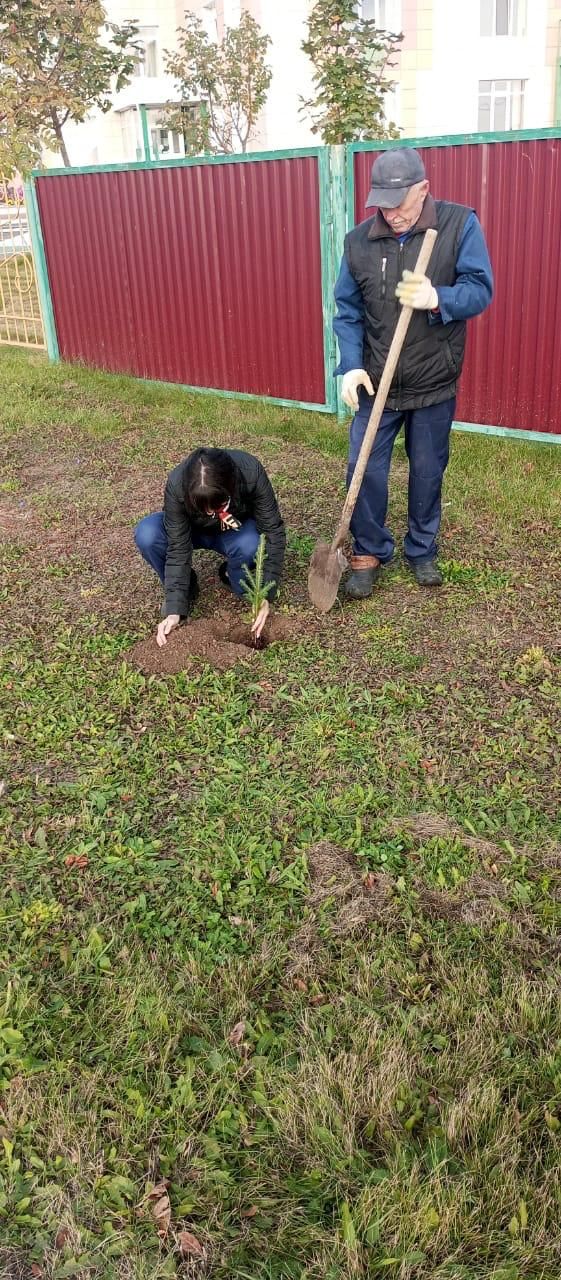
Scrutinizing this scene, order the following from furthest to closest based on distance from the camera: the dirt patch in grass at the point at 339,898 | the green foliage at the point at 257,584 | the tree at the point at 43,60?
the tree at the point at 43,60
the green foliage at the point at 257,584
the dirt patch in grass at the point at 339,898

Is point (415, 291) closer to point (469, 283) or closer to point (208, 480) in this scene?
point (469, 283)

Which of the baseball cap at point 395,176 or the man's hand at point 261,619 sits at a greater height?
the baseball cap at point 395,176

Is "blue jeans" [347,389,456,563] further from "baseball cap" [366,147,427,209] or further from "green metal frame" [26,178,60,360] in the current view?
"green metal frame" [26,178,60,360]

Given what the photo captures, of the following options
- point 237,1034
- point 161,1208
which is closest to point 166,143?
point 237,1034

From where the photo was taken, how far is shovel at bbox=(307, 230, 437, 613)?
13.0ft

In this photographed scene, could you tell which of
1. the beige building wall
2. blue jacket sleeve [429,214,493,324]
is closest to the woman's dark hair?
blue jacket sleeve [429,214,493,324]

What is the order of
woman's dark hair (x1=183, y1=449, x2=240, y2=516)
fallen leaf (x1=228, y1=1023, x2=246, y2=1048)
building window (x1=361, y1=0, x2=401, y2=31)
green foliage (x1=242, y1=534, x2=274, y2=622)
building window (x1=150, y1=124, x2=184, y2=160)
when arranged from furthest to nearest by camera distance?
building window (x1=150, y1=124, x2=184, y2=160)
building window (x1=361, y1=0, x2=401, y2=31)
green foliage (x1=242, y1=534, x2=274, y2=622)
woman's dark hair (x1=183, y1=449, x2=240, y2=516)
fallen leaf (x1=228, y1=1023, x2=246, y2=1048)

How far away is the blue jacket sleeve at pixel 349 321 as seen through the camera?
439 cm

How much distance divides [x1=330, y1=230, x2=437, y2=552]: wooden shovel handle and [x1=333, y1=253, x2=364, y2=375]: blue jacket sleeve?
0.72ft

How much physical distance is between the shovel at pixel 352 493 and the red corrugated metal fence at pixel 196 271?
12.3ft

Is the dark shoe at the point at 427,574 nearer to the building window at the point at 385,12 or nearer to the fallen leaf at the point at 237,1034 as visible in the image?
the fallen leaf at the point at 237,1034

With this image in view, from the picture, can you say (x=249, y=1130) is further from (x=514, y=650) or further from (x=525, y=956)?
(x=514, y=650)

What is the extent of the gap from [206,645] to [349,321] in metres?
1.58

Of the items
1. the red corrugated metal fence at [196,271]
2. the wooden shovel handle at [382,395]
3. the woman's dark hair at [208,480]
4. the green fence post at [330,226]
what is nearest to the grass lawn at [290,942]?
the wooden shovel handle at [382,395]
